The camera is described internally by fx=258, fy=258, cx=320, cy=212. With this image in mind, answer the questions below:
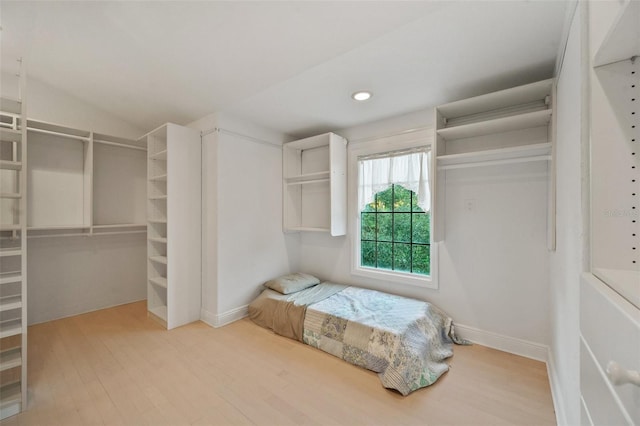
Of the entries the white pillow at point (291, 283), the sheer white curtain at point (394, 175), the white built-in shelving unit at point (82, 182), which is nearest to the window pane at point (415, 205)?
the sheer white curtain at point (394, 175)

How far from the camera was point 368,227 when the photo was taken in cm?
322

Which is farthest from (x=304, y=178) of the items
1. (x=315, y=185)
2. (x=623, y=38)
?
(x=623, y=38)

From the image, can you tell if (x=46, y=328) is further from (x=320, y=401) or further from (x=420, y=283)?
(x=420, y=283)

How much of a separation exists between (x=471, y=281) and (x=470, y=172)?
1028mm

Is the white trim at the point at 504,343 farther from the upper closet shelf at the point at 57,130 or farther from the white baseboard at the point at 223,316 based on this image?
the upper closet shelf at the point at 57,130

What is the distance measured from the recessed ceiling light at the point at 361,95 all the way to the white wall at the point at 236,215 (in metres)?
1.36

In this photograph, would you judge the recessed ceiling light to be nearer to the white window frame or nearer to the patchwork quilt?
the white window frame

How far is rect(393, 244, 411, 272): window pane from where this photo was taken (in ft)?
9.49

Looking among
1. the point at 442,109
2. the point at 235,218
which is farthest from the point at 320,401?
the point at 442,109

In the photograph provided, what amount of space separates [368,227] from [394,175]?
73 centimetres

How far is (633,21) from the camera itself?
0.63 meters

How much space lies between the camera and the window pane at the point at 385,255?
3.04m

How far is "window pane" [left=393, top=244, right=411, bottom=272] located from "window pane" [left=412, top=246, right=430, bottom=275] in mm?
67

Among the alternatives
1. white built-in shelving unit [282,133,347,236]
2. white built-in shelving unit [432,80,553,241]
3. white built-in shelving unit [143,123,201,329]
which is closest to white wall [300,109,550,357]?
white built-in shelving unit [432,80,553,241]
